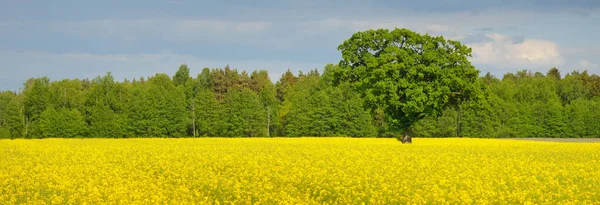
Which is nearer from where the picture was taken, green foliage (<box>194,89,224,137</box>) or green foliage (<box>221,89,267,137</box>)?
green foliage (<box>221,89,267,137</box>)

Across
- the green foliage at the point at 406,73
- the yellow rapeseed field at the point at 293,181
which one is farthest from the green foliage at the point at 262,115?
the yellow rapeseed field at the point at 293,181

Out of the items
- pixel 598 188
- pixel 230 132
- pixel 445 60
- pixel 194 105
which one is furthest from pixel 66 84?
pixel 598 188

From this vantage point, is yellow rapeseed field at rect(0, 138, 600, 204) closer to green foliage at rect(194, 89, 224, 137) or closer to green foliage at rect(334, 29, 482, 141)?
green foliage at rect(334, 29, 482, 141)

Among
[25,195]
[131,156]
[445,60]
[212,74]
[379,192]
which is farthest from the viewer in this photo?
[212,74]

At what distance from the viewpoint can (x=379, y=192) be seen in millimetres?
16875

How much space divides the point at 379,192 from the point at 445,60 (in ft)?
110

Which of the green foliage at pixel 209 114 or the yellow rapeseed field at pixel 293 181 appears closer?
the yellow rapeseed field at pixel 293 181

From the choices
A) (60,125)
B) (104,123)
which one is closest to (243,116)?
(104,123)

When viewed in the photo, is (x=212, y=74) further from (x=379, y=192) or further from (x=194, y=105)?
(x=379, y=192)

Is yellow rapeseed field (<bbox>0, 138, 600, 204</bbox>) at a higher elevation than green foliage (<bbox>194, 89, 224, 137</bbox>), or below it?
below

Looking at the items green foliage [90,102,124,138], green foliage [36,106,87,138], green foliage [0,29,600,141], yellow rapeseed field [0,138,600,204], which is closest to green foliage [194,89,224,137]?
green foliage [0,29,600,141]

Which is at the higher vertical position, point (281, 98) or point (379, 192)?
point (281, 98)

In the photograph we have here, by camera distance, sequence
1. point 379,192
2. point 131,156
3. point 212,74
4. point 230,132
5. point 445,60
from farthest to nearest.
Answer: point 212,74 < point 230,132 < point 445,60 < point 131,156 < point 379,192

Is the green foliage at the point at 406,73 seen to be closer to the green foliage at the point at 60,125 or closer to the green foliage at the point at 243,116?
the green foliage at the point at 243,116
